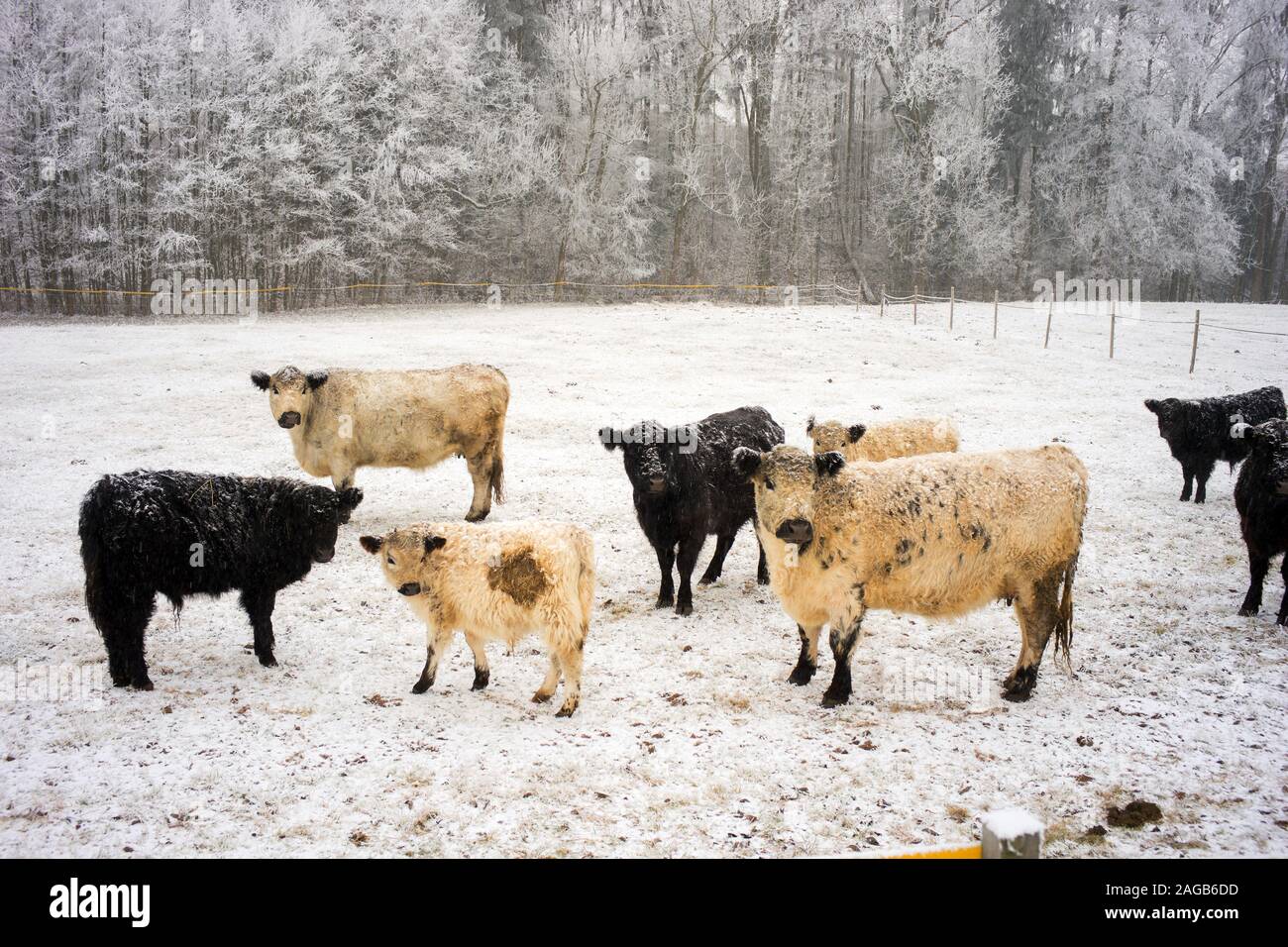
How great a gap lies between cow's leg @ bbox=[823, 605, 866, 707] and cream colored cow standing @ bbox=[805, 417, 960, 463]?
3.97 metres

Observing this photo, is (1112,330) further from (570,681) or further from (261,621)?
(261,621)

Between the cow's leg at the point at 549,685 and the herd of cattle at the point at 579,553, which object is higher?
the herd of cattle at the point at 579,553

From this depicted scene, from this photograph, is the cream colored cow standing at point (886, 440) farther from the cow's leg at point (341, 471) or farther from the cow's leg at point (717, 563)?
the cow's leg at point (341, 471)

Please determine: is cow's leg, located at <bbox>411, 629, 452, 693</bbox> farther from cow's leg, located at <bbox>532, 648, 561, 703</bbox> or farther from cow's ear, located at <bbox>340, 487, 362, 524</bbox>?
cow's ear, located at <bbox>340, 487, 362, 524</bbox>

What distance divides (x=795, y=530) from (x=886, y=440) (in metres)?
Answer: 4.59

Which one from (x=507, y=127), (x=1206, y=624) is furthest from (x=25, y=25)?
(x=1206, y=624)

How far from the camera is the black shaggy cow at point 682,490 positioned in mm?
8445

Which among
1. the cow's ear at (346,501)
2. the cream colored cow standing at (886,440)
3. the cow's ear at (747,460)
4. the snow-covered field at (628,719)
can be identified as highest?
the cow's ear at (747,460)

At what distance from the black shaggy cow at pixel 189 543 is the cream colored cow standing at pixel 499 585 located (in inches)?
46.9

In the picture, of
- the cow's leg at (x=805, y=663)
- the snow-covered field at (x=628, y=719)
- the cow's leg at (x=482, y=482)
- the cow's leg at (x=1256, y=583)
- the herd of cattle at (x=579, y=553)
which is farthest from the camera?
the cow's leg at (x=482, y=482)

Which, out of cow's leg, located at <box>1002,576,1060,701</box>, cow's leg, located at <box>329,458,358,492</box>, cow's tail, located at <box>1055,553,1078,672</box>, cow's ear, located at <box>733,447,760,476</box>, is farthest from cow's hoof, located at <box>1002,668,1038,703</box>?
cow's leg, located at <box>329,458,358,492</box>

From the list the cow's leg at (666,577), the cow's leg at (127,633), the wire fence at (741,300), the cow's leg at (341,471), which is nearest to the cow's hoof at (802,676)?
the cow's leg at (666,577)

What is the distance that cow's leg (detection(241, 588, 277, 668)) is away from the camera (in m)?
6.91

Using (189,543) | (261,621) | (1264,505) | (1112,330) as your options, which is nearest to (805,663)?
(261,621)
